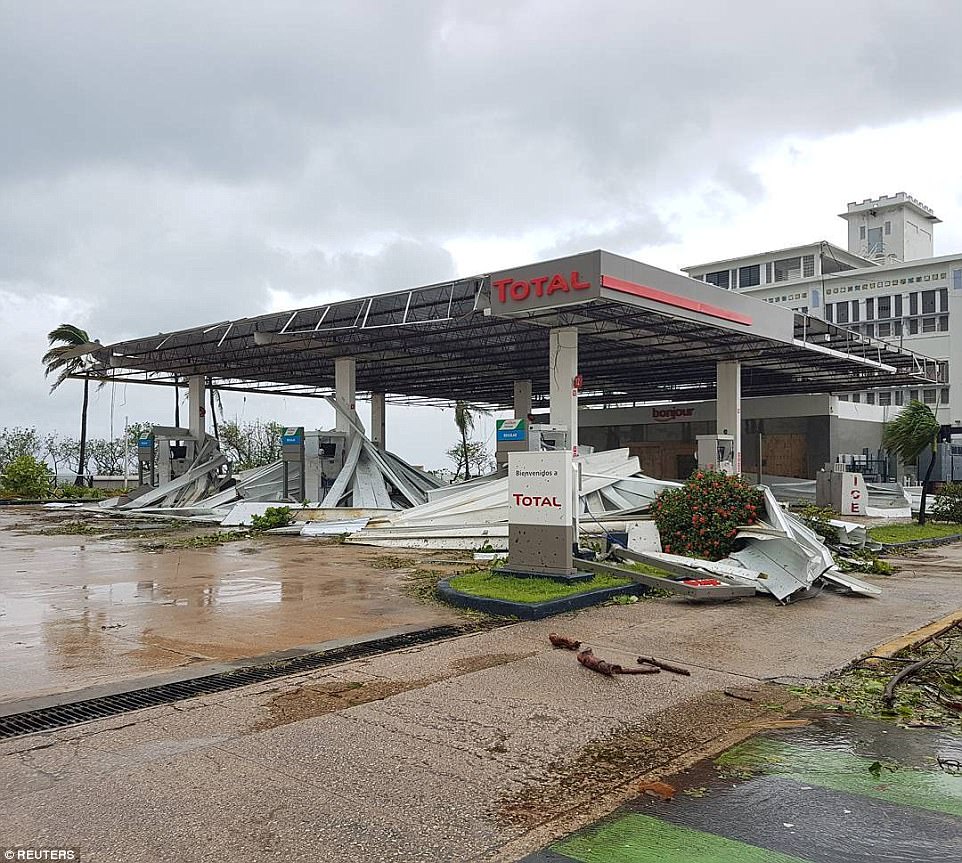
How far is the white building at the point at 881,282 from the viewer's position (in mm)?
60250

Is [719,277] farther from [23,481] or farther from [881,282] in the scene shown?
[23,481]

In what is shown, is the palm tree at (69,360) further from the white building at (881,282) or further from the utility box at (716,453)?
the white building at (881,282)

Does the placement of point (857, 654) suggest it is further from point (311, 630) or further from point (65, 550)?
point (65, 550)

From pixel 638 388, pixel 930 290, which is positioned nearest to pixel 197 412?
pixel 638 388

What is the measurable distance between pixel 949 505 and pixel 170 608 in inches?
894

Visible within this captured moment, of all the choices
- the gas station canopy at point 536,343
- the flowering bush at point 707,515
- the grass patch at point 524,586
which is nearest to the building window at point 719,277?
the gas station canopy at point 536,343

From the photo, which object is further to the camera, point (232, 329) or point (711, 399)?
point (711, 399)

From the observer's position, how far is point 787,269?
69625mm

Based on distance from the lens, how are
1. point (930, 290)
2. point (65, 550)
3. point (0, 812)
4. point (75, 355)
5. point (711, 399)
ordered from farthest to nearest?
point (930, 290) → point (711, 399) → point (75, 355) → point (65, 550) → point (0, 812)

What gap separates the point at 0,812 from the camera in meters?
4.31

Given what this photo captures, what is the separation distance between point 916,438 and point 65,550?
25.2 meters

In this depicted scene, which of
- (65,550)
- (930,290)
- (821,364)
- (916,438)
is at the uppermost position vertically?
(930,290)

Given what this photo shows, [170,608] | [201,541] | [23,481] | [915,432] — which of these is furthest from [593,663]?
[23,481]
